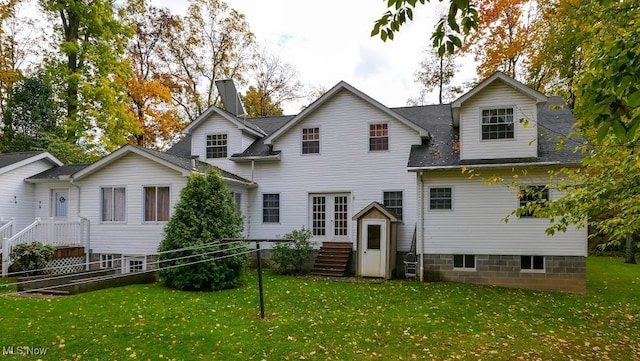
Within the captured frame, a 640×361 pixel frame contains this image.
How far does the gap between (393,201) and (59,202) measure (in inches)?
541

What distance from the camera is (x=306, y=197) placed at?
50.6ft

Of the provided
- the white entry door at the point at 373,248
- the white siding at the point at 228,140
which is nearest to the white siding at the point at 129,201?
the white siding at the point at 228,140

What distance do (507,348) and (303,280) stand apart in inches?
278

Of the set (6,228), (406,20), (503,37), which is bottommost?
(6,228)

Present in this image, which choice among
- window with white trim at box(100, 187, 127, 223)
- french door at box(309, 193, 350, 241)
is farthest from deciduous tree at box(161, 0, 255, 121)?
french door at box(309, 193, 350, 241)

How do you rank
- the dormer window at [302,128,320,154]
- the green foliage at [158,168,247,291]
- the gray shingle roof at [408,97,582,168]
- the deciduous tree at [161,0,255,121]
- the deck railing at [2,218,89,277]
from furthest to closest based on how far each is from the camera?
the deciduous tree at [161,0,255,121], the dormer window at [302,128,320,154], the deck railing at [2,218,89,277], the gray shingle roof at [408,97,582,168], the green foliage at [158,168,247,291]

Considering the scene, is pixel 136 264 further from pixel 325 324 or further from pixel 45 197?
pixel 325 324

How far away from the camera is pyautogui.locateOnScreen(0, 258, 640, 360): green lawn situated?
263 inches

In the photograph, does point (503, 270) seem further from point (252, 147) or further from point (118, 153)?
point (118, 153)

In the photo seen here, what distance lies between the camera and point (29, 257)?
1278 centimetres

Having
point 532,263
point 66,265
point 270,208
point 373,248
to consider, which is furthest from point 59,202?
point 532,263

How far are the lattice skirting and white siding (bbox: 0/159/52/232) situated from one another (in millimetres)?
3326

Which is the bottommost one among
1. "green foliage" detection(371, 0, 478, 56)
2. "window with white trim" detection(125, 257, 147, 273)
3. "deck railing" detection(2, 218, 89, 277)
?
"window with white trim" detection(125, 257, 147, 273)

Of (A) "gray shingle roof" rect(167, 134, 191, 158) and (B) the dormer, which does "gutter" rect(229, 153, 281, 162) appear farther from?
(B) the dormer
